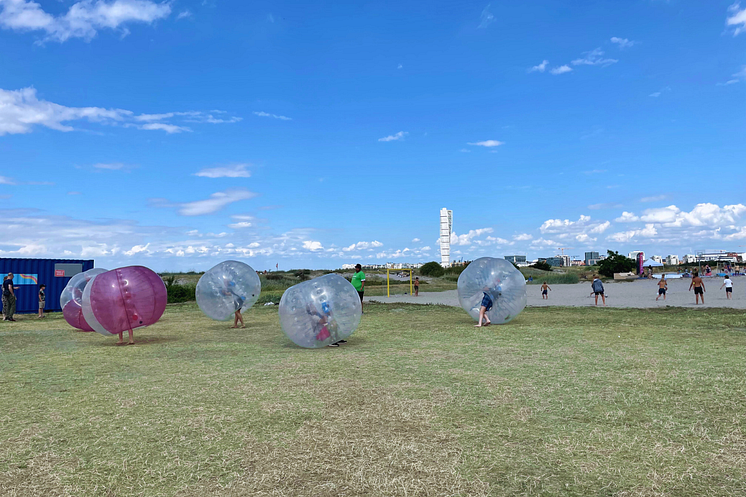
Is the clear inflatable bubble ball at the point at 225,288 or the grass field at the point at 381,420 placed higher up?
the clear inflatable bubble ball at the point at 225,288

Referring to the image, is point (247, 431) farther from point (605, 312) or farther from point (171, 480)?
point (605, 312)

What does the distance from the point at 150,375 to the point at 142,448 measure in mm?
3692

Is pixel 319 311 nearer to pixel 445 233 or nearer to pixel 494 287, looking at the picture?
pixel 494 287

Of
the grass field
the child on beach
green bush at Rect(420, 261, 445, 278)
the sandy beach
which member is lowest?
the grass field

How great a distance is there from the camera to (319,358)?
958cm

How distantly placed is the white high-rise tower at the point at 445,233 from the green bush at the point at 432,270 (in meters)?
9.17

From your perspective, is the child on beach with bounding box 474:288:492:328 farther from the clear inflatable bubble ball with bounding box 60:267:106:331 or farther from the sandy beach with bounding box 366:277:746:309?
the clear inflatable bubble ball with bounding box 60:267:106:331

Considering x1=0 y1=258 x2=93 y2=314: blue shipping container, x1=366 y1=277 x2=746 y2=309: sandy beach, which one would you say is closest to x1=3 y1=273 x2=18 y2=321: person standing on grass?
x1=0 y1=258 x2=93 y2=314: blue shipping container

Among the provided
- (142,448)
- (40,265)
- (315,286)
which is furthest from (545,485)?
(40,265)

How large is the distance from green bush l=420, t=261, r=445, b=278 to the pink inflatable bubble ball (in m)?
67.1

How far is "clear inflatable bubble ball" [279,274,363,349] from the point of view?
10.0 metres

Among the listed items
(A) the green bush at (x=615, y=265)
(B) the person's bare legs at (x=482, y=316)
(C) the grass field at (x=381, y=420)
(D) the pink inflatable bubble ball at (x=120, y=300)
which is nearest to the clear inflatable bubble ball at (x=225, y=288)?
(D) the pink inflatable bubble ball at (x=120, y=300)

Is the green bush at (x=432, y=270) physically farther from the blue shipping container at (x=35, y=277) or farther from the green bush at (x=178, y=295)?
the blue shipping container at (x=35, y=277)

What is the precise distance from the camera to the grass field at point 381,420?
13.7ft
